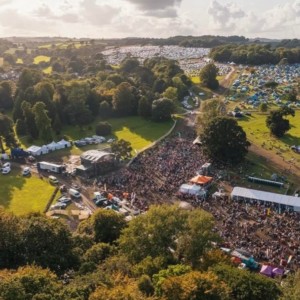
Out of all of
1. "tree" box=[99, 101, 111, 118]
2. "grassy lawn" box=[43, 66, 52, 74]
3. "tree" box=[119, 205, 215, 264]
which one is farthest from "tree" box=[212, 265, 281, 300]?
"grassy lawn" box=[43, 66, 52, 74]

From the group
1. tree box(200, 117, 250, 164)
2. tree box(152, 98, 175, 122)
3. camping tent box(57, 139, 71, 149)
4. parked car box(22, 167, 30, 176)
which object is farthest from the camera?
tree box(152, 98, 175, 122)

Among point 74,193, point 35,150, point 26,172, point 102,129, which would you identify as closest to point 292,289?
point 74,193

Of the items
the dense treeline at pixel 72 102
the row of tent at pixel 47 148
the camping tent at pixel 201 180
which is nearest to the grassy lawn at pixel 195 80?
the dense treeline at pixel 72 102

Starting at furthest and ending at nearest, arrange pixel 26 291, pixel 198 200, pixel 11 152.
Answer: pixel 11 152 < pixel 198 200 < pixel 26 291

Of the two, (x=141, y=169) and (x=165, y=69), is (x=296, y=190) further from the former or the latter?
(x=165, y=69)

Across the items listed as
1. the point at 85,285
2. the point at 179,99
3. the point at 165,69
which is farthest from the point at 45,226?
the point at 165,69

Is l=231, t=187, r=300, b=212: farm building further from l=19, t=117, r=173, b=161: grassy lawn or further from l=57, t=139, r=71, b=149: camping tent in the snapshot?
l=57, t=139, r=71, b=149: camping tent

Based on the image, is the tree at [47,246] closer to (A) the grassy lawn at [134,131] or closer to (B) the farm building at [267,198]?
(B) the farm building at [267,198]
